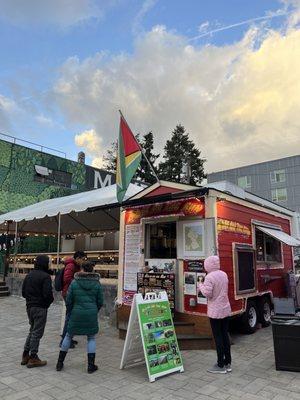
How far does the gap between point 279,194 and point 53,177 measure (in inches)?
1240

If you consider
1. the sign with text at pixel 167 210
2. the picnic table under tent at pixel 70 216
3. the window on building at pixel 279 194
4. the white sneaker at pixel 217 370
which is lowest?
the white sneaker at pixel 217 370

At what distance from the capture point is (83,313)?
4.96 m

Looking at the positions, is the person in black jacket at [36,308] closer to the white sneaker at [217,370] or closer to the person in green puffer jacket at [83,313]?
the person in green puffer jacket at [83,313]

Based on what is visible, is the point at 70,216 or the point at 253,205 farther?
the point at 70,216

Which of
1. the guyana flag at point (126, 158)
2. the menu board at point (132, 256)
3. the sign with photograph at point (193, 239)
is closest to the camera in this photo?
the sign with photograph at point (193, 239)

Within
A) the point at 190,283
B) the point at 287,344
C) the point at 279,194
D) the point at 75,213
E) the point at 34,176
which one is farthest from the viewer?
the point at 279,194

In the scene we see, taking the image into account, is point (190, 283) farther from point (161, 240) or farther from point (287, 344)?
point (287, 344)

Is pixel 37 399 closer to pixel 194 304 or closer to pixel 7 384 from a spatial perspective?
pixel 7 384

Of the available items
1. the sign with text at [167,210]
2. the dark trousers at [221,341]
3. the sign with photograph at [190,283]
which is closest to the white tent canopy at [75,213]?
the sign with text at [167,210]

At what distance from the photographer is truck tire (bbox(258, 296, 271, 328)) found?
797 cm

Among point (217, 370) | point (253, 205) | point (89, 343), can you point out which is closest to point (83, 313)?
point (89, 343)

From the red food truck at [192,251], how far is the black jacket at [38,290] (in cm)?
235

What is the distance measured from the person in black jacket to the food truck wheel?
4.07 metres

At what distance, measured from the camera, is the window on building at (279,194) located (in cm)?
4384
